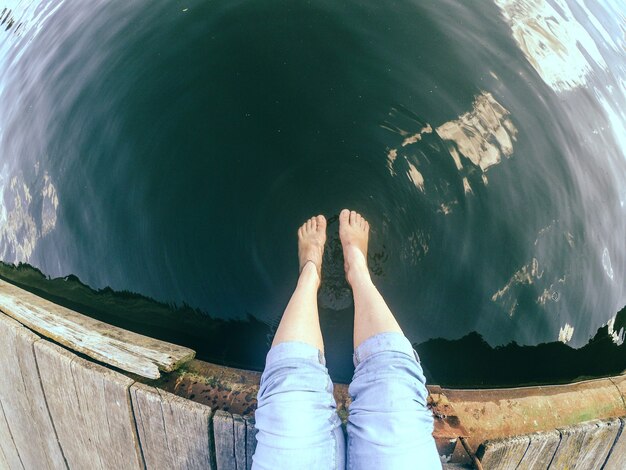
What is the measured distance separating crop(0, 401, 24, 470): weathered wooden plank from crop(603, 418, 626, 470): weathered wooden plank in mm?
2651

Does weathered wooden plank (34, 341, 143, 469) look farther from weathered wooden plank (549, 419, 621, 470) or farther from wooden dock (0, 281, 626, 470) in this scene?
weathered wooden plank (549, 419, 621, 470)

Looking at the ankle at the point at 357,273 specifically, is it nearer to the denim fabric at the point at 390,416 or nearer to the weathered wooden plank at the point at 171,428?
the denim fabric at the point at 390,416

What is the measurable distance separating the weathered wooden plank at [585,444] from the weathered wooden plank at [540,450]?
3 centimetres

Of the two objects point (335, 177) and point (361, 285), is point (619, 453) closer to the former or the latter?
point (361, 285)

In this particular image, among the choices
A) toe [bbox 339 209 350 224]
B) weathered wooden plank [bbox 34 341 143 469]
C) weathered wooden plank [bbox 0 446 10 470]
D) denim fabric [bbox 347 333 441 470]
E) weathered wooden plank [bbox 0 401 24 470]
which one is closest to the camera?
denim fabric [bbox 347 333 441 470]

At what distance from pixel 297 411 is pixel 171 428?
485 millimetres

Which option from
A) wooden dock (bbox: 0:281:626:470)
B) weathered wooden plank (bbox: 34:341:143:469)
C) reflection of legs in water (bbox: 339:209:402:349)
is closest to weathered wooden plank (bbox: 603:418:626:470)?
wooden dock (bbox: 0:281:626:470)

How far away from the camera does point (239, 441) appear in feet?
4.47

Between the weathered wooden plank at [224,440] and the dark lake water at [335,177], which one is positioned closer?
the weathered wooden plank at [224,440]

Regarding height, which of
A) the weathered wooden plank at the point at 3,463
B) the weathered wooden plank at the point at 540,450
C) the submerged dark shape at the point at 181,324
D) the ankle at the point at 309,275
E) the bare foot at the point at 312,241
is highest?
the bare foot at the point at 312,241

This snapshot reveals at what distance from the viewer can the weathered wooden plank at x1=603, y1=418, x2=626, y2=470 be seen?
1.50 m

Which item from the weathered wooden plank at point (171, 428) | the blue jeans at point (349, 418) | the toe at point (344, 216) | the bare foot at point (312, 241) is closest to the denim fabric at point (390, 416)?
the blue jeans at point (349, 418)

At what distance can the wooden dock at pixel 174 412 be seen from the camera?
139cm

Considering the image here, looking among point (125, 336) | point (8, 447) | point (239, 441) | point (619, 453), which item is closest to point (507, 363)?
point (619, 453)
